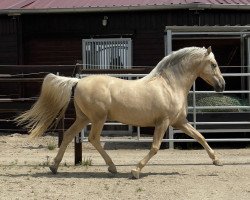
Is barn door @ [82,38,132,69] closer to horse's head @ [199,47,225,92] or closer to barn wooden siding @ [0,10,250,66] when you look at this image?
barn wooden siding @ [0,10,250,66]

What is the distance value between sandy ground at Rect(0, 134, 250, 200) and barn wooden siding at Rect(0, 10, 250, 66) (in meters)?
4.69

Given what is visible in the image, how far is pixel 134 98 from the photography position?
7602 mm

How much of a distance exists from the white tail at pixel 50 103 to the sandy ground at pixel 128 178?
2.40ft

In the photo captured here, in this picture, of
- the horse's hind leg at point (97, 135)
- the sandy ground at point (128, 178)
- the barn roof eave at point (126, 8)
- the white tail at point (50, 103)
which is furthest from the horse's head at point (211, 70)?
the barn roof eave at point (126, 8)

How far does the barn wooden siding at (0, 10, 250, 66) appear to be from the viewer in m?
14.1

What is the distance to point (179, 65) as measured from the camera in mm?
7938

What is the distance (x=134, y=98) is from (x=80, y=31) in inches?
290

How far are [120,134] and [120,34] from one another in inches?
104

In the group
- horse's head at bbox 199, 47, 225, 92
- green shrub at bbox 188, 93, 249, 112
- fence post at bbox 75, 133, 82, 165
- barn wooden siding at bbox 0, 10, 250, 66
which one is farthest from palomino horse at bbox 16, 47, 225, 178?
barn wooden siding at bbox 0, 10, 250, 66

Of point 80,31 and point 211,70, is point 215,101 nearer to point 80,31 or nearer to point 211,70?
point 211,70

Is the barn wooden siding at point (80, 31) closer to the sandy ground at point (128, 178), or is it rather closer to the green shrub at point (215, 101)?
the green shrub at point (215, 101)

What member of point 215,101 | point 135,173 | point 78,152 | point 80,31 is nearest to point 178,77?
point 135,173

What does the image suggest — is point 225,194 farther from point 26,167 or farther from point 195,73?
point 26,167

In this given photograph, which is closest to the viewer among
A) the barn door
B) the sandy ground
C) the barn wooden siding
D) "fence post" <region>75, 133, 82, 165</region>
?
the sandy ground
